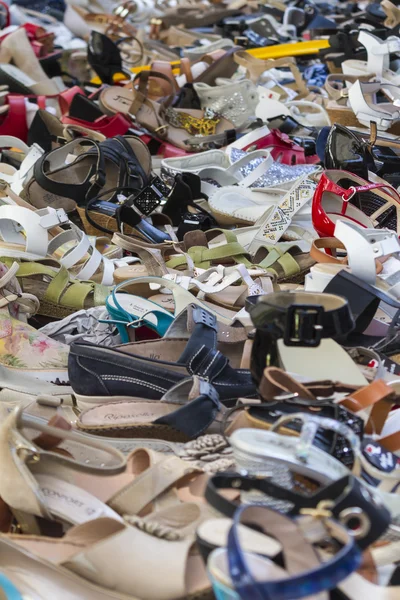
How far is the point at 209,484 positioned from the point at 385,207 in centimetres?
110

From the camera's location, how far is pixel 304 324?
3.16ft

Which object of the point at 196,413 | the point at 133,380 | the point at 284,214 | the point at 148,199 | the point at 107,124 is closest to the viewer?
the point at 196,413

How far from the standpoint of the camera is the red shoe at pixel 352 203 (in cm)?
162

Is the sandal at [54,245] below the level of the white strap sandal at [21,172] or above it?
above

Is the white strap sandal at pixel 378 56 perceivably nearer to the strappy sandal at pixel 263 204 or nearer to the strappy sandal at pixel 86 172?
the strappy sandal at pixel 263 204

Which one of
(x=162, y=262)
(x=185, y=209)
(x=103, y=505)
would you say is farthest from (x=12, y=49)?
(x=103, y=505)

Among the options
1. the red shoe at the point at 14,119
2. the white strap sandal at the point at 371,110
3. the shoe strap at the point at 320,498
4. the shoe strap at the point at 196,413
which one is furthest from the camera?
the red shoe at the point at 14,119

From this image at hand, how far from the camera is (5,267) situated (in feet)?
4.96

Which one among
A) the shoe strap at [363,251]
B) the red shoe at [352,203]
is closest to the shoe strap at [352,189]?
the red shoe at [352,203]

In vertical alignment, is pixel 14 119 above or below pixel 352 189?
below

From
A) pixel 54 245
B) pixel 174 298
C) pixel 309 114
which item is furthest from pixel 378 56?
pixel 174 298

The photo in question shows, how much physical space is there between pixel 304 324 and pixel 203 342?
28 cm

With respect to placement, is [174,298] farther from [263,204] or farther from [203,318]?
[263,204]

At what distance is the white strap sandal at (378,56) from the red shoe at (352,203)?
958mm
